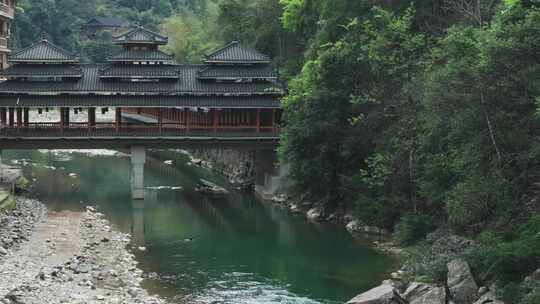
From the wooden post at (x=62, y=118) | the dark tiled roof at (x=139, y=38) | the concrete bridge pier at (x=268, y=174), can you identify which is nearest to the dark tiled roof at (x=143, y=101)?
the wooden post at (x=62, y=118)

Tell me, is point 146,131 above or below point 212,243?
above

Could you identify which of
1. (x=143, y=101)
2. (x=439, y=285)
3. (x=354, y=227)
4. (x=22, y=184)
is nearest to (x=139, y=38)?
(x=143, y=101)

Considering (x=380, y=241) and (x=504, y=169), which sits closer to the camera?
(x=504, y=169)

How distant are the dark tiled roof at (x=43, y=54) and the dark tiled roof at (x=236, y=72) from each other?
7.66 meters

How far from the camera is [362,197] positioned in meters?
37.7

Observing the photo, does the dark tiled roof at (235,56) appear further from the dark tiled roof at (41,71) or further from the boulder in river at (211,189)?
the boulder in river at (211,189)

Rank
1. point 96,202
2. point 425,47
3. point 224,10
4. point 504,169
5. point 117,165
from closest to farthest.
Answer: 1. point 504,169
2. point 425,47
3. point 96,202
4. point 117,165
5. point 224,10

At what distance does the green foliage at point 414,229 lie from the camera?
33469 millimetres

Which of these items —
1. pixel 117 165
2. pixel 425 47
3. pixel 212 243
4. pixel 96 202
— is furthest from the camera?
pixel 117 165

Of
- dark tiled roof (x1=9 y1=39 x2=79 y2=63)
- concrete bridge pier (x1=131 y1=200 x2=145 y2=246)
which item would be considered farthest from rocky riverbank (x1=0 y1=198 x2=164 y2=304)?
dark tiled roof (x1=9 y1=39 x2=79 y2=63)

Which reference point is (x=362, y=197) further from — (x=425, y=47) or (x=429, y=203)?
(x=425, y=47)

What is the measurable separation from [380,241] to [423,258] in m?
8.17

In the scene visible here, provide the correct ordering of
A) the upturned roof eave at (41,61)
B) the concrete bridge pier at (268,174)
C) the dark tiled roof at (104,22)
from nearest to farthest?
the upturned roof eave at (41,61), the concrete bridge pier at (268,174), the dark tiled roof at (104,22)

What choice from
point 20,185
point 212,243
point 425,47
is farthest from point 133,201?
point 425,47
